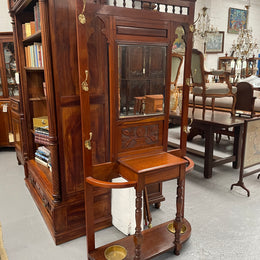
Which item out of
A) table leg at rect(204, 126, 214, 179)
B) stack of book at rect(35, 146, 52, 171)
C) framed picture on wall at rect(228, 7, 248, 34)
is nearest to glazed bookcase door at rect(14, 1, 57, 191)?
stack of book at rect(35, 146, 52, 171)

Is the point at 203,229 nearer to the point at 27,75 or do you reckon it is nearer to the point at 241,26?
the point at 27,75

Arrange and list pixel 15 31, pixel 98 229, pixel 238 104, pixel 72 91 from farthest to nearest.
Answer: pixel 238 104 < pixel 15 31 < pixel 98 229 < pixel 72 91

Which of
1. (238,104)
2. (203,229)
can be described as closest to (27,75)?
(203,229)

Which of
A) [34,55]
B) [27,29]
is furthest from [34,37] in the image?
[27,29]

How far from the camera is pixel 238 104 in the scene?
4.58 meters

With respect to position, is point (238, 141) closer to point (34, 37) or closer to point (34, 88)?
point (34, 88)

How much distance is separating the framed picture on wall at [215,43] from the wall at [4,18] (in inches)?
222

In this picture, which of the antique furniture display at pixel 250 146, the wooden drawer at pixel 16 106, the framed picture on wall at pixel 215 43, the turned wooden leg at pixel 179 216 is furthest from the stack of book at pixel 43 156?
the framed picture on wall at pixel 215 43

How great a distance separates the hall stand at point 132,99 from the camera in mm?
1648

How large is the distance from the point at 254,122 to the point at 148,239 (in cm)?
187

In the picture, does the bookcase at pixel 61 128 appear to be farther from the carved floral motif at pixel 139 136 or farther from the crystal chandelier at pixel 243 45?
the crystal chandelier at pixel 243 45

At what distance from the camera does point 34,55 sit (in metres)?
2.64

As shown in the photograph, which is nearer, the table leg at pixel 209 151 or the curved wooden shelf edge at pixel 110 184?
the curved wooden shelf edge at pixel 110 184

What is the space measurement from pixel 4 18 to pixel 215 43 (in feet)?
20.4
